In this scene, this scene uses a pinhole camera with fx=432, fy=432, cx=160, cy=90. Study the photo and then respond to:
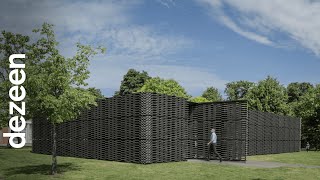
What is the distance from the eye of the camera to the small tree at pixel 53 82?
656 inches

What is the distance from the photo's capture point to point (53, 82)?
663 inches

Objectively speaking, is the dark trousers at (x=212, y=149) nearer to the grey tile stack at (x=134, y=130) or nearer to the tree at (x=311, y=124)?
the grey tile stack at (x=134, y=130)

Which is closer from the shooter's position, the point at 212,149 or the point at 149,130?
the point at 149,130

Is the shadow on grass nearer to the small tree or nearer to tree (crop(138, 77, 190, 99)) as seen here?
the small tree

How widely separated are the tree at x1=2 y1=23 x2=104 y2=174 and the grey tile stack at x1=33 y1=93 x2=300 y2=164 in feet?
16.1

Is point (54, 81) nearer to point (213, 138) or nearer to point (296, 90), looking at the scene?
point (213, 138)

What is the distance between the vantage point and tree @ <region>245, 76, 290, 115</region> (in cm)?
5550

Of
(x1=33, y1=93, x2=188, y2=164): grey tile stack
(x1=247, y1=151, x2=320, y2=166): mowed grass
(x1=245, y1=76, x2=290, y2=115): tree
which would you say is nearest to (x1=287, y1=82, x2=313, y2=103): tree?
(x1=245, y1=76, x2=290, y2=115): tree

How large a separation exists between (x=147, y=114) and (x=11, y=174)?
7465mm

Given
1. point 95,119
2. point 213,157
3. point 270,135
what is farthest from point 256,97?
point 95,119

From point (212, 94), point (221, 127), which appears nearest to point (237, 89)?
point (212, 94)

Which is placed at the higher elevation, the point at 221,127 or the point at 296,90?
the point at 296,90

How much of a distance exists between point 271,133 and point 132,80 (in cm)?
4179

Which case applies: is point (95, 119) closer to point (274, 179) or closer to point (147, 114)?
point (147, 114)
